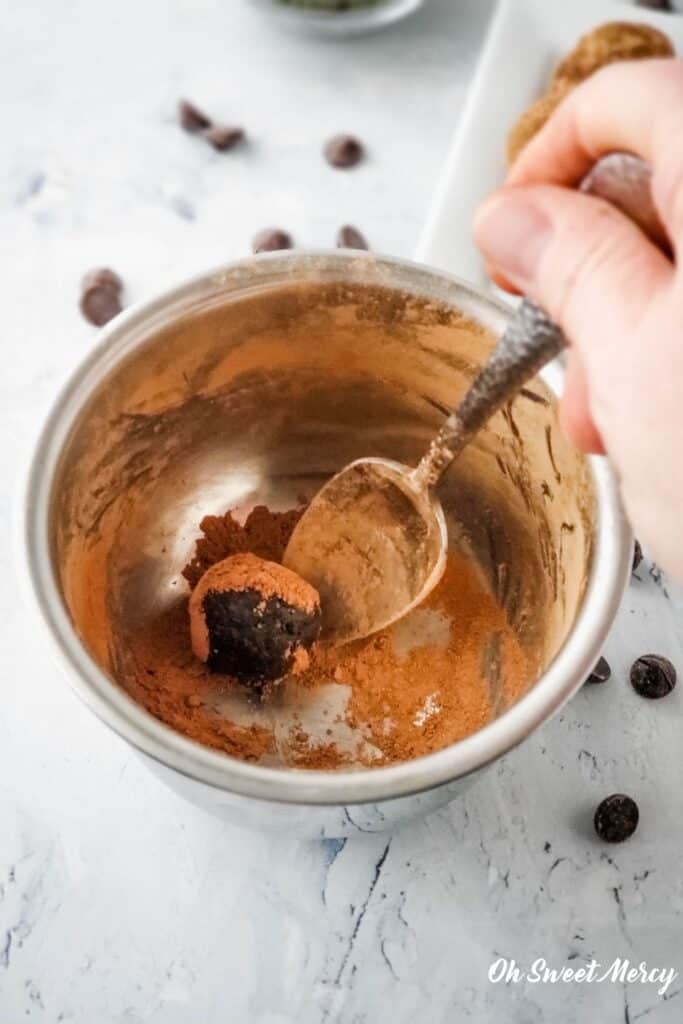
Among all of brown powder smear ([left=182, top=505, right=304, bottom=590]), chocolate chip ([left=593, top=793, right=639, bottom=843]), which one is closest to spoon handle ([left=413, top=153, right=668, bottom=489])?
brown powder smear ([left=182, top=505, right=304, bottom=590])

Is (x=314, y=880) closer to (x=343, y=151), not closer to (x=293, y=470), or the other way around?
(x=293, y=470)

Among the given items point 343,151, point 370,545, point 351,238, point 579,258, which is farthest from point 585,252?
point 343,151

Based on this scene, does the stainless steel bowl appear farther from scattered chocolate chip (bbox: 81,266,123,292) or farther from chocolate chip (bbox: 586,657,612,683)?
scattered chocolate chip (bbox: 81,266,123,292)

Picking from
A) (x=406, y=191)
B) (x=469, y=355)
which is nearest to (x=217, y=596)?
(x=469, y=355)

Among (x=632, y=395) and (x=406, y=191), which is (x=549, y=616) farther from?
(x=406, y=191)

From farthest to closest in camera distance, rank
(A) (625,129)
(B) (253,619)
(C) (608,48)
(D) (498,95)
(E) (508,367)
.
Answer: (D) (498,95), (C) (608,48), (B) (253,619), (E) (508,367), (A) (625,129)

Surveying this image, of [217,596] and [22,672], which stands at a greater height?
[217,596]
